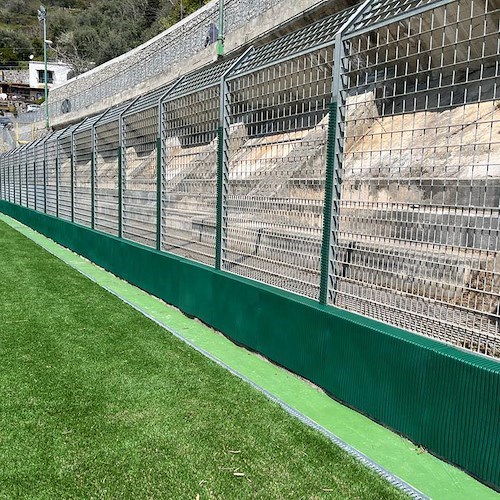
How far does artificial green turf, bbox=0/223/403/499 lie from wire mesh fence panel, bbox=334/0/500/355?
1.14 metres

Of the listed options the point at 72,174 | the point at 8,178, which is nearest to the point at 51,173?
the point at 72,174

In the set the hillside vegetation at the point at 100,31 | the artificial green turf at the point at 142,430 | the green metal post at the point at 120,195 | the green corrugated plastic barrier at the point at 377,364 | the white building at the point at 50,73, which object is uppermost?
the hillside vegetation at the point at 100,31

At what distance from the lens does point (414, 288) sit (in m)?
3.64

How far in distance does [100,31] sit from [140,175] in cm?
9588

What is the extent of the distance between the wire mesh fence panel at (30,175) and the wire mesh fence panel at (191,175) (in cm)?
1216

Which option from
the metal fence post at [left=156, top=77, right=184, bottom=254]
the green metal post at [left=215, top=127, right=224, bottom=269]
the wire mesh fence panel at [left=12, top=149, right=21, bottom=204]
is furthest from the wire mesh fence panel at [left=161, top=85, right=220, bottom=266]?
the wire mesh fence panel at [left=12, top=149, right=21, bottom=204]

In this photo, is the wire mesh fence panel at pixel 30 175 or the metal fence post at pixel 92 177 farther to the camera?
the wire mesh fence panel at pixel 30 175

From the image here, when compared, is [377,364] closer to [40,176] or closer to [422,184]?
[422,184]

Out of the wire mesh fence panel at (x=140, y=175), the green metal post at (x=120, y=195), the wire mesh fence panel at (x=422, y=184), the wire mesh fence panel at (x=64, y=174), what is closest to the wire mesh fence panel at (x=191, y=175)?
the wire mesh fence panel at (x=140, y=175)

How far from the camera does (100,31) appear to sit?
93250mm

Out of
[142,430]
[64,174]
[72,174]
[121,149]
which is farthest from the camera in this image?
[64,174]

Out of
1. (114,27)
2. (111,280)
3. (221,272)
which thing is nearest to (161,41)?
(111,280)

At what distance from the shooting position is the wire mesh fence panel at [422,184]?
10.5ft

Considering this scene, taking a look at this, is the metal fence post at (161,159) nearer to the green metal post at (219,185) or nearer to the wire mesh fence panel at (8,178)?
the green metal post at (219,185)
